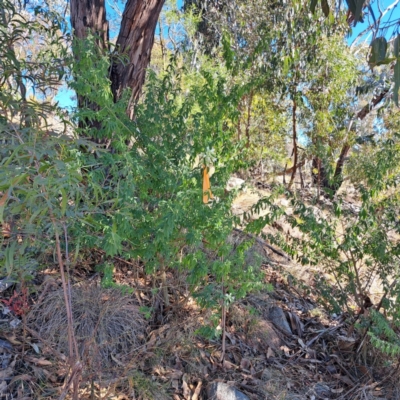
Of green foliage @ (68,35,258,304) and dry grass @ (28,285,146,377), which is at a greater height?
green foliage @ (68,35,258,304)

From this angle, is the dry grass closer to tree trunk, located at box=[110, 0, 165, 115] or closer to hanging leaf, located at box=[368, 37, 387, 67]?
tree trunk, located at box=[110, 0, 165, 115]

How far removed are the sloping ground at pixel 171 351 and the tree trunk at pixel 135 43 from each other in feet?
5.75

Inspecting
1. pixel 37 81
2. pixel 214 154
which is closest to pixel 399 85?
pixel 214 154

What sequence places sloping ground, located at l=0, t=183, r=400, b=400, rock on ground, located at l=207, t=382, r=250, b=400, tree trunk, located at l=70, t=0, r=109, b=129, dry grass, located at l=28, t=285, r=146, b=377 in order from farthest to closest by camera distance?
1. tree trunk, located at l=70, t=0, r=109, b=129
2. dry grass, located at l=28, t=285, r=146, b=377
3. rock on ground, located at l=207, t=382, r=250, b=400
4. sloping ground, located at l=0, t=183, r=400, b=400

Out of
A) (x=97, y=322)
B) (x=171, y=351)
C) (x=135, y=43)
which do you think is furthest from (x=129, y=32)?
(x=171, y=351)

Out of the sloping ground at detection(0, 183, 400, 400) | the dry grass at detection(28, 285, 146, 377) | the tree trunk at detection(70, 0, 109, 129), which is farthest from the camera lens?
the tree trunk at detection(70, 0, 109, 129)

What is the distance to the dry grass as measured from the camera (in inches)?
125

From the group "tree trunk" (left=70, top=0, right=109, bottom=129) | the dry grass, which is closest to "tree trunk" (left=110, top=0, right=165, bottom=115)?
"tree trunk" (left=70, top=0, right=109, bottom=129)

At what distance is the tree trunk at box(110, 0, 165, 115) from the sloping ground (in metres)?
1.75

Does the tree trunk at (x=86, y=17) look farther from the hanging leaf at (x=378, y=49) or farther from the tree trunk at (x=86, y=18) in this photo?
the hanging leaf at (x=378, y=49)

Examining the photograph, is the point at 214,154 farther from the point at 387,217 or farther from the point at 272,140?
the point at 272,140

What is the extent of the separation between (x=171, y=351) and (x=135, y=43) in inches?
116

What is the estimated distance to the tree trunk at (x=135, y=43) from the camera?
13.1 ft

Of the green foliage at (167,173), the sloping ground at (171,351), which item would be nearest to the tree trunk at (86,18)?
the green foliage at (167,173)
